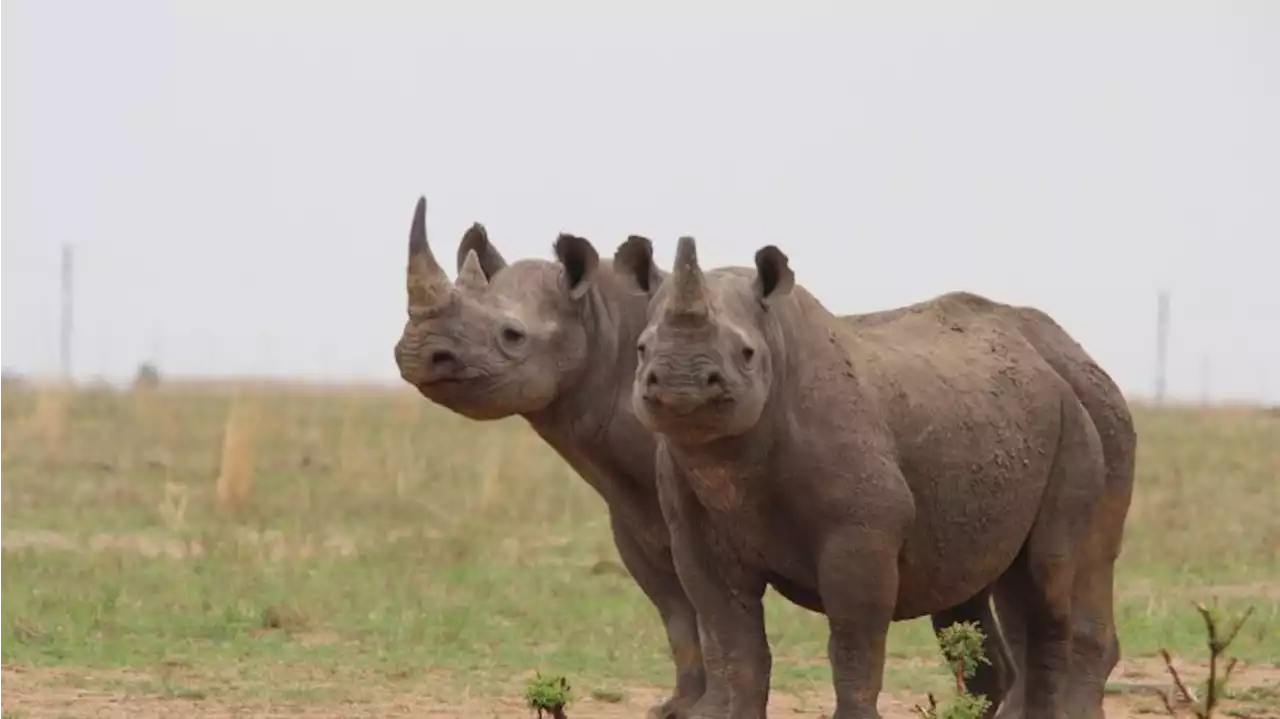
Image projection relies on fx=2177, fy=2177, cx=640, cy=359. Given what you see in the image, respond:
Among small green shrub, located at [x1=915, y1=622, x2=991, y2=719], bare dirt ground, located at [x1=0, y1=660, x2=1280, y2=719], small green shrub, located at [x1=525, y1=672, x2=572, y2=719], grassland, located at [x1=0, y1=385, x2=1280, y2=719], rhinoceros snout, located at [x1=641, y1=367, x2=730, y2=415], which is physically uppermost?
rhinoceros snout, located at [x1=641, y1=367, x2=730, y2=415]

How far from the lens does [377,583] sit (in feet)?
42.4

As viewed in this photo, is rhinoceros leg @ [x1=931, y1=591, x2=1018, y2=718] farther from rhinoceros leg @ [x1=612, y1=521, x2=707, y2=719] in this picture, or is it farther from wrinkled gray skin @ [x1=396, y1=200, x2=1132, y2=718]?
rhinoceros leg @ [x1=612, y1=521, x2=707, y2=719]

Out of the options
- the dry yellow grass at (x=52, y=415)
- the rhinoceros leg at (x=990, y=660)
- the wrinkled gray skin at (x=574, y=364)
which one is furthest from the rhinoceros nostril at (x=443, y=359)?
the dry yellow grass at (x=52, y=415)

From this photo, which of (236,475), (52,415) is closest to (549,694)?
(236,475)

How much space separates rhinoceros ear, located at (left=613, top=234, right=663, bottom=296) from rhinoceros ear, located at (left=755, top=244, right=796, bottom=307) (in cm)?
47

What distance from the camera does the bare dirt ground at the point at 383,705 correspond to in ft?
28.8

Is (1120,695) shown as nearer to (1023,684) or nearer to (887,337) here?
(1023,684)

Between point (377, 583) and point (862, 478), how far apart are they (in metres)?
7.01

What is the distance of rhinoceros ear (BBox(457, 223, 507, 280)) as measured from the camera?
26.0 ft

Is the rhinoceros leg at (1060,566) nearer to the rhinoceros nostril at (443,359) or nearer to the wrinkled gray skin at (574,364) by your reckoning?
the wrinkled gray skin at (574,364)

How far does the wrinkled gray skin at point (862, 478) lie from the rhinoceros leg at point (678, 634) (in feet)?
3.18

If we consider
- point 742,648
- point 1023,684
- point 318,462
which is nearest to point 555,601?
point 1023,684

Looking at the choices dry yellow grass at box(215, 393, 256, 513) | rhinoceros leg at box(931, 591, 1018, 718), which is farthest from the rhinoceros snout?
dry yellow grass at box(215, 393, 256, 513)

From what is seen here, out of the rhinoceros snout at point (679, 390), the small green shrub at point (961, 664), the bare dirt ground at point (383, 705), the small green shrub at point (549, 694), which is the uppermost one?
the rhinoceros snout at point (679, 390)
